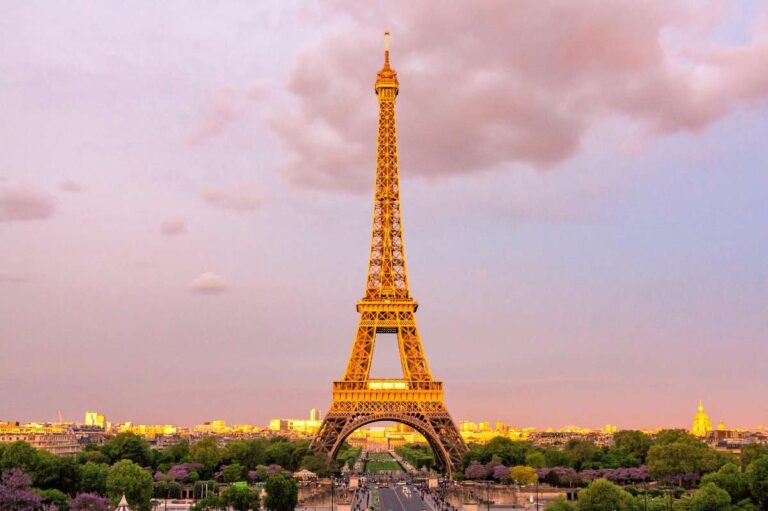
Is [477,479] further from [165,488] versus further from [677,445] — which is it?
[165,488]

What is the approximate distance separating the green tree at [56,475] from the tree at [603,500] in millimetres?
35956

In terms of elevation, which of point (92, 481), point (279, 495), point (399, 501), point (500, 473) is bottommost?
point (399, 501)

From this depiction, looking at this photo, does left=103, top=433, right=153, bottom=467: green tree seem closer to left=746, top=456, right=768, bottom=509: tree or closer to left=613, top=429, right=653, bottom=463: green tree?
left=613, top=429, right=653, bottom=463: green tree

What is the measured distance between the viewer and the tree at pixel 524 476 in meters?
92.2

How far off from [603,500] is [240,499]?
1053 inches

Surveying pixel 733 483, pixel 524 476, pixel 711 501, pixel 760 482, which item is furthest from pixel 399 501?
pixel 711 501

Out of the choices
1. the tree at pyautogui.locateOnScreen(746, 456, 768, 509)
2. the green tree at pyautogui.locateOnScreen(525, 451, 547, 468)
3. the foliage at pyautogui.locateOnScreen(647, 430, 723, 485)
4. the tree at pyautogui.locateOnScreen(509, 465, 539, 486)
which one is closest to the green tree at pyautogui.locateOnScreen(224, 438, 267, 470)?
the tree at pyautogui.locateOnScreen(509, 465, 539, 486)

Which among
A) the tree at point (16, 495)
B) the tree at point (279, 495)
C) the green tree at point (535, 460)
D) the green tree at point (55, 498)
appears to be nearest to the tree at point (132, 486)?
the green tree at point (55, 498)

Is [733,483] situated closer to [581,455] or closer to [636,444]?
[581,455]

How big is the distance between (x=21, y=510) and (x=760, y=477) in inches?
1878

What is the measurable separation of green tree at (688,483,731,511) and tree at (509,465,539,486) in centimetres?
3617

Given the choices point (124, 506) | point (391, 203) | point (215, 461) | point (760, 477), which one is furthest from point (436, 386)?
point (124, 506)

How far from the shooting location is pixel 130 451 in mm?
100312

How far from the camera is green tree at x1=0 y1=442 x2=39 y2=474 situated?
64438 mm
